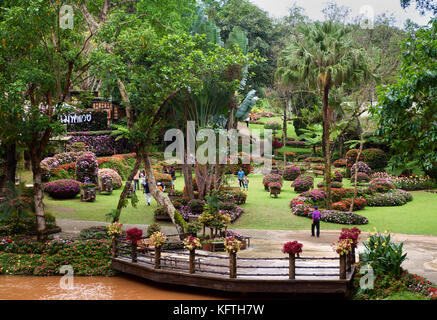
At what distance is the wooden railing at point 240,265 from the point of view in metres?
13.6

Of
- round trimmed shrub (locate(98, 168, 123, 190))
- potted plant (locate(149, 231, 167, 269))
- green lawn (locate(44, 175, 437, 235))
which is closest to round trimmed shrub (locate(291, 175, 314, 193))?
green lawn (locate(44, 175, 437, 235))

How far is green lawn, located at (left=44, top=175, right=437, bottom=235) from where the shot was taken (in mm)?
24734

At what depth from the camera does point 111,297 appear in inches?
589

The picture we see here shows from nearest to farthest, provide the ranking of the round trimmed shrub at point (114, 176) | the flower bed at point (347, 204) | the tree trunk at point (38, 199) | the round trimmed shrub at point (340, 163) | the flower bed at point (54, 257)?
the flower bed at point (54, 257) < the tree trunk at point (38, 199) < the flower bed at point (347, 204) < the round trimmed shrub at point (114, 176) < the round trimmed shrub at point (340, 163)

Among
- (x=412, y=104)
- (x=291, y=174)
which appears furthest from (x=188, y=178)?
(x=412, y=104)

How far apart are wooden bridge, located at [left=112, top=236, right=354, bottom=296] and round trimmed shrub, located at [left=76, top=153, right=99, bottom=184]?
15698 mm

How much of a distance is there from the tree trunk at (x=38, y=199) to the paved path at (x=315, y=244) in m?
2.22

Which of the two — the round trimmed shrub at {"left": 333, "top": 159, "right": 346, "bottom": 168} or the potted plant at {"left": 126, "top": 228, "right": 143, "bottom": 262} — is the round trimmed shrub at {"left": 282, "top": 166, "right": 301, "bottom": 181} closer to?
the round trimmed shrub at {"left": 333, "top": 159, "right": 346, "bottom": 168}

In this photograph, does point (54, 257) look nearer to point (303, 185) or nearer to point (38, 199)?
point (38, 199)

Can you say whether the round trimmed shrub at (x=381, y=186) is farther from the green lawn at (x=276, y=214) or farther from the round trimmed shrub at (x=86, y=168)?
the round trimmed shrub at (x=86, y=168)

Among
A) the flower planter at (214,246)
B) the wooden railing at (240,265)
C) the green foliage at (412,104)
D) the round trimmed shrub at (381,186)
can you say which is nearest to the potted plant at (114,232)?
the wooden railing at (240,265)

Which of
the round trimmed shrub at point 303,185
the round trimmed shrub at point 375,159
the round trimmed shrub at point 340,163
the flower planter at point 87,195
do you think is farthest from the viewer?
the round trimmed shrub at point 340,163

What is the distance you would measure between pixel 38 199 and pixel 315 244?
11193mm

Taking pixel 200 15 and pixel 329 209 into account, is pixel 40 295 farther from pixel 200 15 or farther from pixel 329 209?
pixel 200 15
